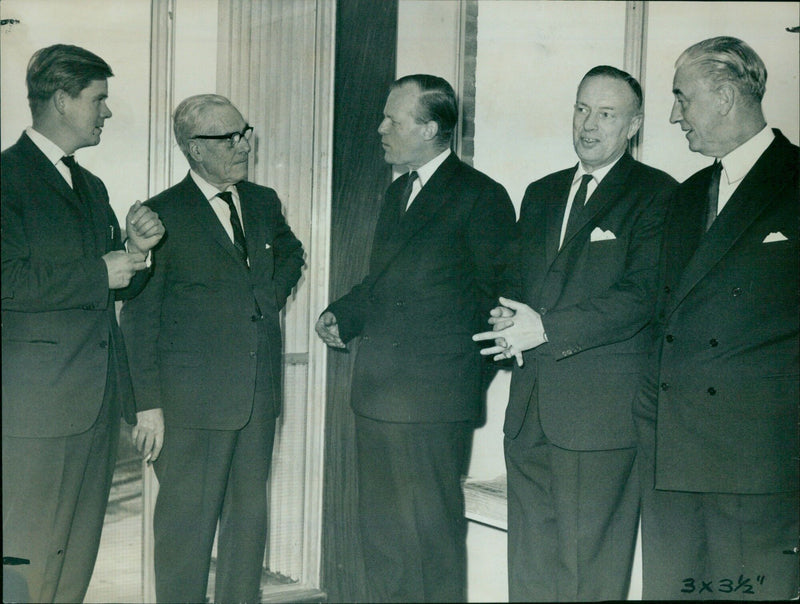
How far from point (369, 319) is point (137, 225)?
0.90 meters

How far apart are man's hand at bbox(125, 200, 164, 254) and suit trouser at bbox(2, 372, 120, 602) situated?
0.55 m

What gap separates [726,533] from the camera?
285 centimetres

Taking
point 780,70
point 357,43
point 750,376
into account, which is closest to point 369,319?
point 357,43

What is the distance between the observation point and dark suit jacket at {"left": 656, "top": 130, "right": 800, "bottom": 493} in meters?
2.87

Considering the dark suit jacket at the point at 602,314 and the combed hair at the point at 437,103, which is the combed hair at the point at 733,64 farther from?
the combed hair at the point at 437,103

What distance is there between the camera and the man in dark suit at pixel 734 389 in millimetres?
2857

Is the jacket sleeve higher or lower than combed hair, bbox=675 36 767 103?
lower

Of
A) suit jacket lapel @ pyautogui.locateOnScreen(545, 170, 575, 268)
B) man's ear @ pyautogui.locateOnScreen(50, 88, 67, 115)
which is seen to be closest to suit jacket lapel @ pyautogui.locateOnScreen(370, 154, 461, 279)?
suit jacket lapel @ pyautogui.locateOnScreen(545, 170, 575, 268)

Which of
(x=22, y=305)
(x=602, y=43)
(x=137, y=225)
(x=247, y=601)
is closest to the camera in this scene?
(x=22, y=305)

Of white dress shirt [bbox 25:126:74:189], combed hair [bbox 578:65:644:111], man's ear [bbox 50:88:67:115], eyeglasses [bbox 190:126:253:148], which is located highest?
combed hair [bbox 578:65:644:111]

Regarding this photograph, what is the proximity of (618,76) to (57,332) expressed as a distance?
6.94 feet

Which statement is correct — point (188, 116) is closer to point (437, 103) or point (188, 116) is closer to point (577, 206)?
point (437, 103)

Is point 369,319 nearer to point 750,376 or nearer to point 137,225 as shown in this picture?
point 137,225

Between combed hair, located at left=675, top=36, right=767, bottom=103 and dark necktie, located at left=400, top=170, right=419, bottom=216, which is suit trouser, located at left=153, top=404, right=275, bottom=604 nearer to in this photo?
dark necktie, located at left=400, top=170, right=419, bottom=216
